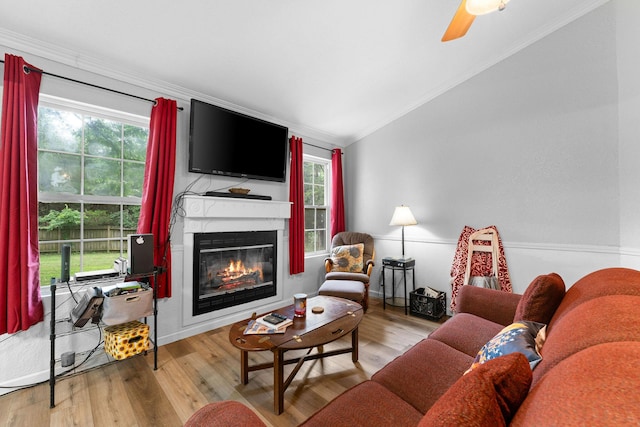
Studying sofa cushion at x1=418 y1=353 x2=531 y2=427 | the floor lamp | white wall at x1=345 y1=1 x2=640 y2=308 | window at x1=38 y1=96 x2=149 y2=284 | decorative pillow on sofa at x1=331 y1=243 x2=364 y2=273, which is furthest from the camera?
decorative pillow on sofa at x1=331 y1=243 x2=364 y2=273

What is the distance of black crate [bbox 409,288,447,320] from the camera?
3221 mm

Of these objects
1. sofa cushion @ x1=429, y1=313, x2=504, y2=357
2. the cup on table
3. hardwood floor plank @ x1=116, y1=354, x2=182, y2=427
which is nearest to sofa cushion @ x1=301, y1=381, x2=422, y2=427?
sofa cushion @ x1=429, y1=313, x2=504, y2=357

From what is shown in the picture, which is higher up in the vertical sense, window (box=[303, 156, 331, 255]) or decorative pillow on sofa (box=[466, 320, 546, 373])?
window (box=[303, 156, 331, 255])

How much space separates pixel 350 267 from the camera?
3.67 metres

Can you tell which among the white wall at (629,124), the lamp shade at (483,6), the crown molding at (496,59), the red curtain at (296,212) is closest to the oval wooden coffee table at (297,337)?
the red curtain at (296,212)

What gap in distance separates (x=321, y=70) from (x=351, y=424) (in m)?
2.93

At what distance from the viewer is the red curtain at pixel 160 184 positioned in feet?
8.20

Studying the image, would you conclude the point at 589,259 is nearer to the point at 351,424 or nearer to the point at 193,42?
the point at 351,424

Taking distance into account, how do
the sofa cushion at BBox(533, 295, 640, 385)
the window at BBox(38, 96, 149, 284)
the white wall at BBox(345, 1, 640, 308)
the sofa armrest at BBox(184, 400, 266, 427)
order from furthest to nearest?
1. the white wall at BBox(345, 1, 640, 308)
2. the window at BBox(38, 96, 149, 284)
3. the sofa armrest at BBox(184, 400, 266, 427)
4. the sofa cushion at BBox(533, 295, 640, 385)

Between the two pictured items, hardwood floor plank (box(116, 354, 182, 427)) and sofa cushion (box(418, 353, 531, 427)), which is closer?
sofa cushion (box(418, 353, 531, 427))

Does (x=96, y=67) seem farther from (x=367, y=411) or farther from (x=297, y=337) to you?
(x=367, y=411)

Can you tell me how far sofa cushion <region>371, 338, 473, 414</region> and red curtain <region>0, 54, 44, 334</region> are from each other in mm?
2462

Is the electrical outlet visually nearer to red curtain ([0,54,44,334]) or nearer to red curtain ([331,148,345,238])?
red curtain ([0,54,44,334])

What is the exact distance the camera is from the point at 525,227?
294 cm
